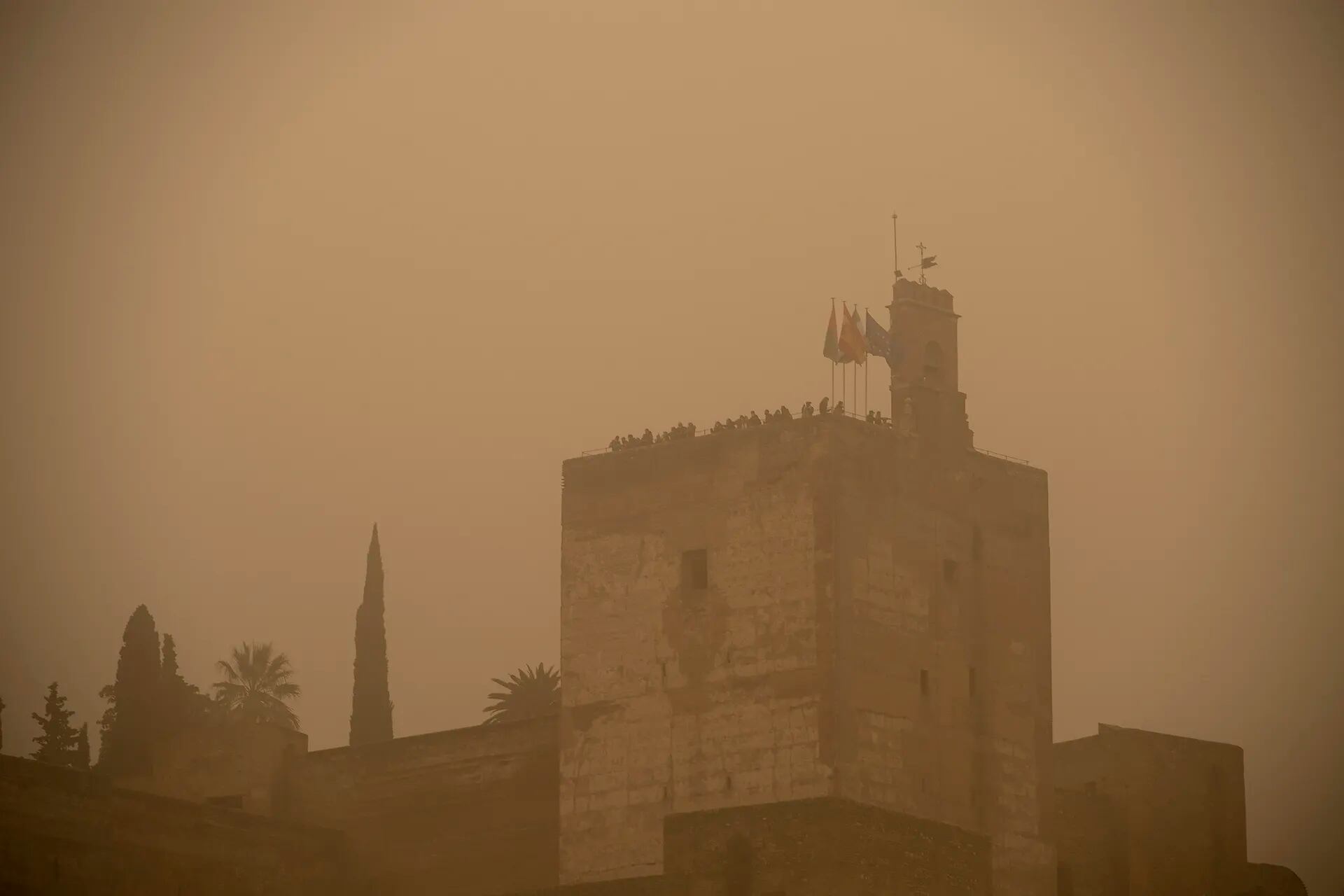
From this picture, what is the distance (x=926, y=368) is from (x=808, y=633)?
8.68m

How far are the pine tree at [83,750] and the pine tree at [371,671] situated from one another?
7.73 m

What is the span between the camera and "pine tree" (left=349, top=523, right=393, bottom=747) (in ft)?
328

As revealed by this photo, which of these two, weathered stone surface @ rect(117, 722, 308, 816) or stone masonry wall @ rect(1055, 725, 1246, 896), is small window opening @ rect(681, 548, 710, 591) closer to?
stone masonry wall @ rect(1055, 725, 1246, 896)

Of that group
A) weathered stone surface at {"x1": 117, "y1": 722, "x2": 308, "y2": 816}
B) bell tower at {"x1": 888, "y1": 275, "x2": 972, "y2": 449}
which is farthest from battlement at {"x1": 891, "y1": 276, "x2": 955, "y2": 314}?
weathered stone surface at {"x1": 117, "y1": 722, "x2": 308, "y2": 816}

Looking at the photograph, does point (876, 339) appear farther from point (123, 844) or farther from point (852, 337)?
point (123, 844)

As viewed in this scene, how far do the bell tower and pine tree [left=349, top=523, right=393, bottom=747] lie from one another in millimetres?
25300

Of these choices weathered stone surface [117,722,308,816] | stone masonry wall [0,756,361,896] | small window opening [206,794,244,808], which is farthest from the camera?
weathered stone surface [117,722,308,816]

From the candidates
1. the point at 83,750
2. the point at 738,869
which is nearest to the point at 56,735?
the point at 83,750

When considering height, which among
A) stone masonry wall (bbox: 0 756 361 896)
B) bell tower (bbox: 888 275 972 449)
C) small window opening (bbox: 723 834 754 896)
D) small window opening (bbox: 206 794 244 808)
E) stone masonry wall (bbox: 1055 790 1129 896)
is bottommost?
small window opening (bbox: 723 834 754 896)

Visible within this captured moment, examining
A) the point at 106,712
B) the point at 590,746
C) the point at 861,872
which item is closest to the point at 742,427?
the point at 590,746

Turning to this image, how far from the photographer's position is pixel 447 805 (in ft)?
272

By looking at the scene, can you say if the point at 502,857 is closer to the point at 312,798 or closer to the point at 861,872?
the point at 312,798

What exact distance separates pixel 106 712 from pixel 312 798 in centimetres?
1856

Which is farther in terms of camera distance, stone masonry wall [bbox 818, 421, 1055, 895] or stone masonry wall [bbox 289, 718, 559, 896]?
stone masonry wall [bbox 289, 718, 559, 896]
